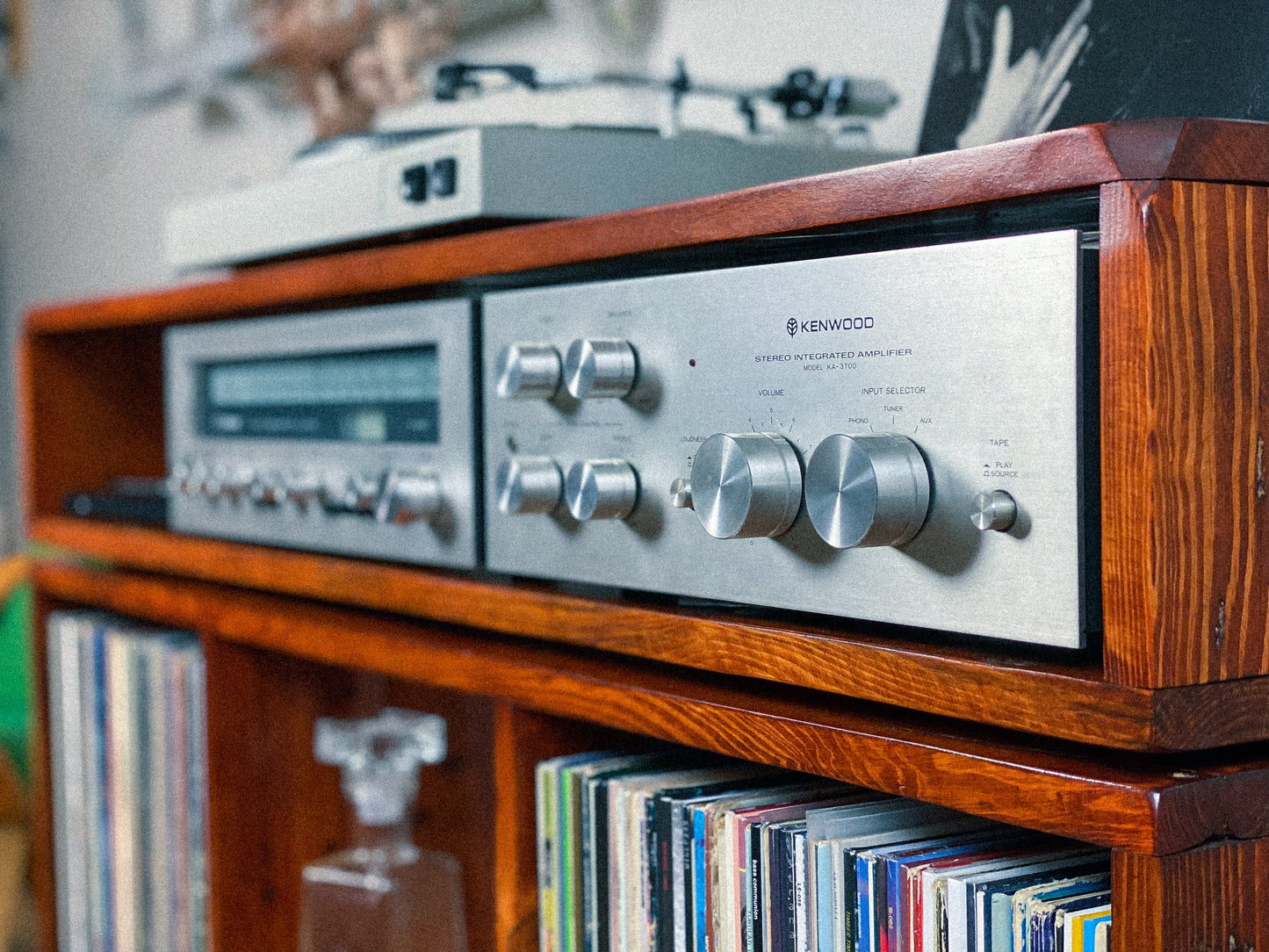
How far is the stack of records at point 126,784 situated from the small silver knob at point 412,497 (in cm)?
32

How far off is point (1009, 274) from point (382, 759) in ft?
2.46

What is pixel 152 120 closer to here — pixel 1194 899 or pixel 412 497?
pixel 412 497

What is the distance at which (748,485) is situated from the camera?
0.59 meters

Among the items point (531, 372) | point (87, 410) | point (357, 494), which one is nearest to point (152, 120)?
point (87, 410)

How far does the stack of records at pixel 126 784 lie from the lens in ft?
3.69

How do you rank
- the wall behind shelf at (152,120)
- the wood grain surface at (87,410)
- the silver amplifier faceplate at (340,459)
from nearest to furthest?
the silver amplifier faceplate at (340,459)
the wall behind shelf at (152,120)
the wood grain surface at (87,410)

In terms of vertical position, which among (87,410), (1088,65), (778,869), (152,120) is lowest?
(778,869)

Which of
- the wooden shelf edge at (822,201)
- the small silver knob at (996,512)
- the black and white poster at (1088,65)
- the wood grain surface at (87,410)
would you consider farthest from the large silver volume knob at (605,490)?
the wood grain surface at (87,410)

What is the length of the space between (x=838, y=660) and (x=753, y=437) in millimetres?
100

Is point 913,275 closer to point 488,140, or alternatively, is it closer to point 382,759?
point 488,140

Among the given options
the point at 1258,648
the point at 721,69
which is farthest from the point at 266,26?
the point at 1258,648

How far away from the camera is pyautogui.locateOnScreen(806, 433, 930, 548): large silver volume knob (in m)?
0.54

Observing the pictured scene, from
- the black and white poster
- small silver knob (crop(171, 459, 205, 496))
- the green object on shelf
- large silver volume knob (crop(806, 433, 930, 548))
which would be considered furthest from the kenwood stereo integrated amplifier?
the green object on shelf

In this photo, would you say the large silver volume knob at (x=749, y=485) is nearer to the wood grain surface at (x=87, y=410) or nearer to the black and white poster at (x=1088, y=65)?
the black and white poster at (x=1088, y=65)
